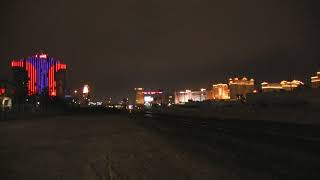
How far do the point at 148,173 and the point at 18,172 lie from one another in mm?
4434

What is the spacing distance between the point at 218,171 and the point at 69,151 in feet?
26.3

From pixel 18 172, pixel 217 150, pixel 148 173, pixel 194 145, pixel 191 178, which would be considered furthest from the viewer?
pixel 194 145

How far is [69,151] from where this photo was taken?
52.3ft

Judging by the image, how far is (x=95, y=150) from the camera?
635 inches

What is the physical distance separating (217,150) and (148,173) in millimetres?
5697

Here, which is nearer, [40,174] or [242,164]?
[40,174]

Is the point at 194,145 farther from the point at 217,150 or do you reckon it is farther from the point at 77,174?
the point at 77,174

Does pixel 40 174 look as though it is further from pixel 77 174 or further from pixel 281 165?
pixel 281 165

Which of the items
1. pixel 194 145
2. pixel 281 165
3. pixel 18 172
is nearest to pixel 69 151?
pixel 18 172

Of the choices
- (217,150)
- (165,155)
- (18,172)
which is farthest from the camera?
(217,150)

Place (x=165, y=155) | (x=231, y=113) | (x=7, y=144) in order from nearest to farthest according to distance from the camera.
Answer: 1. (x=165, y=155)
2. (x=7, y=144)
3. (x=231, y=113)

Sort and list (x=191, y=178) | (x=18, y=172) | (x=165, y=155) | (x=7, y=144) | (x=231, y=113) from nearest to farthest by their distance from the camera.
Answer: (x=191, y=178) < (x=18, y=172) < (x=165, y=155) < (x=7, y=144) < (x=231, y=113)

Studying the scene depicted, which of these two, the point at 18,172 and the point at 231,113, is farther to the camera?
the point at 231,113

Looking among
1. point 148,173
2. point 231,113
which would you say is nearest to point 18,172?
point 148,173
